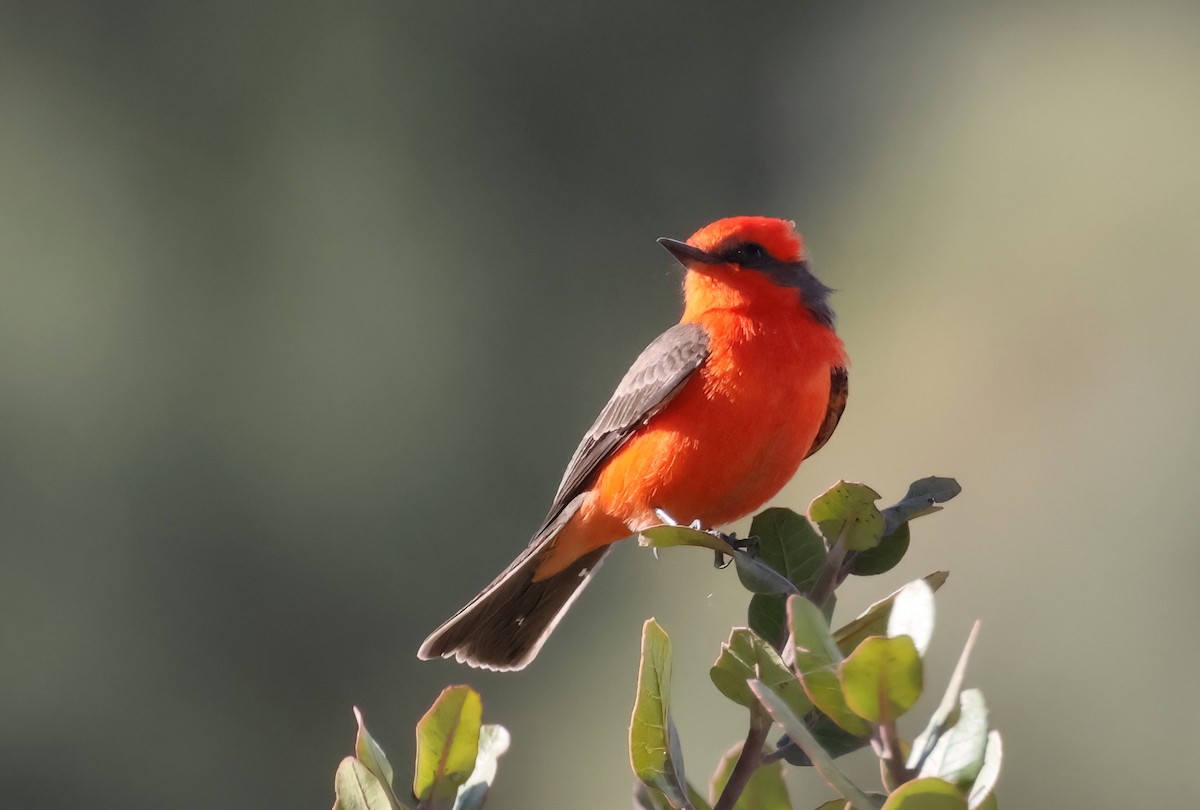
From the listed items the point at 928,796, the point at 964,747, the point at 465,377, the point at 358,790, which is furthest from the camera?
the point at 465,377

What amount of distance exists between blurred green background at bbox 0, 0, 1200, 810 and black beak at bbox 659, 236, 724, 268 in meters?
7.73

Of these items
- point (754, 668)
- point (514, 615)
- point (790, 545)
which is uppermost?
point (790, 545)

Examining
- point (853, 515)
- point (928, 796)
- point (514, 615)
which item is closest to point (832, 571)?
point (853, 515)

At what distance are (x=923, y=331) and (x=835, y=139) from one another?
12.0 meters

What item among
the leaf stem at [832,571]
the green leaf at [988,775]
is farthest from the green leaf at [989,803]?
the leaf stem at [832,571]

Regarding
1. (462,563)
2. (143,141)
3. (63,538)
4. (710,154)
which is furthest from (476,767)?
(710,154)

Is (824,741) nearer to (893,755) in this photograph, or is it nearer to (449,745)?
(893,755)

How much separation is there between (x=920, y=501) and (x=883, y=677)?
871mm

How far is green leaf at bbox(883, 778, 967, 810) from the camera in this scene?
1.78 m

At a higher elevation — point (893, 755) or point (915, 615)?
point (915, 615)

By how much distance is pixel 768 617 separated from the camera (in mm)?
2672

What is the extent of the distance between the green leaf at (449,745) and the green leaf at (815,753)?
517 millimetres

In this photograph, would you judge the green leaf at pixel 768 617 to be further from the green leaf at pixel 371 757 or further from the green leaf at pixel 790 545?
the green leaf at pixel 371 757

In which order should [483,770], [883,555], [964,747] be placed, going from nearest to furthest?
[964,747]
[483,770]
[883,555]
